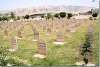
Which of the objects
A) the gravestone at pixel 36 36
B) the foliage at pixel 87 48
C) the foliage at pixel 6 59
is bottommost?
the foliage at pixel 6 59

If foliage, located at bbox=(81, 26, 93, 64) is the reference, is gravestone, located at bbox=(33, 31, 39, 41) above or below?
above

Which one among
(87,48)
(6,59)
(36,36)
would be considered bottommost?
(6,59)

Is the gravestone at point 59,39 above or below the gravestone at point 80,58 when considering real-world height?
above

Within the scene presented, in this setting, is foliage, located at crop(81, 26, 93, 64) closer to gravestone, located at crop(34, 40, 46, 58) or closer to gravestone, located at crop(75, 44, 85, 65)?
gravestone, located at crop(75, 44, 85, 65)

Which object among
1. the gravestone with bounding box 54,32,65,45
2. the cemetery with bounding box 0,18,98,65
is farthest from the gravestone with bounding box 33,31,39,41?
the gravestone with bounding box 54,32,65,45

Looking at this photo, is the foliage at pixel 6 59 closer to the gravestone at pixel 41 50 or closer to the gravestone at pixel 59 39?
the gravestone at pixel 41 50

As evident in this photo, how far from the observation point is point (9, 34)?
2943mm

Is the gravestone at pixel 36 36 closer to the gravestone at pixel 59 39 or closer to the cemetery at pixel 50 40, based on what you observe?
the cemetery at pixel 50 40

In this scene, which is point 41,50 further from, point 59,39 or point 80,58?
point 80,58

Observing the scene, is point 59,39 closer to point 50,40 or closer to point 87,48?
point 50,40

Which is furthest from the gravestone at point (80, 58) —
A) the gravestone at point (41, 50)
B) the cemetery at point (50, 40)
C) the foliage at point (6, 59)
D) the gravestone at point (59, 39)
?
the foliage at point (6, 59)

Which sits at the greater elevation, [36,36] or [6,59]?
[36,36]

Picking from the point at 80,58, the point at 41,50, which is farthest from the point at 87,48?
the point at 41,50

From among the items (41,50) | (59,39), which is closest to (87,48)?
(59,39)
